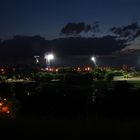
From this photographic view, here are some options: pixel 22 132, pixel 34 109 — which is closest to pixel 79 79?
pixel 34 109

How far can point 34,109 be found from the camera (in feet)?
70.6

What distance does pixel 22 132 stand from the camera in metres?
15.0

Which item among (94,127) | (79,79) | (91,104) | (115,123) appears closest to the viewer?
(94,127)

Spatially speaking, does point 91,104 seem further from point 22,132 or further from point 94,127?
point 22,132

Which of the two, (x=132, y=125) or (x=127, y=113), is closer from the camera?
(x=132, y=125)

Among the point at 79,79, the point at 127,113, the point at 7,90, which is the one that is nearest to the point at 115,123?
the point at 127,113

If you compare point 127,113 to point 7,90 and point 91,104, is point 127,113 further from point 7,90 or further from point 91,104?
point 7,90

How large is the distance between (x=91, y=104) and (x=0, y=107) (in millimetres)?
5308

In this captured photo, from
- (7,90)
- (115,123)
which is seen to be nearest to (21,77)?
(7,90)

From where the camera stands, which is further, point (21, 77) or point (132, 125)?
point (21, 77)

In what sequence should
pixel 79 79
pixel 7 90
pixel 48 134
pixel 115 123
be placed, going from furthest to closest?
1. pixel 79 79
2. pixel 7 90
3. pixel 115 123
4. pixel 48 134

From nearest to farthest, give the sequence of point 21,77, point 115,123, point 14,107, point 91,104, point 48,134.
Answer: point 48,134 < point 115,123 < point 14,107 < point 91,104 < point 21,77

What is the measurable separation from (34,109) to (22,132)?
6.50 metres

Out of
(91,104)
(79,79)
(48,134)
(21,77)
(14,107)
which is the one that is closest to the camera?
(48,134)
